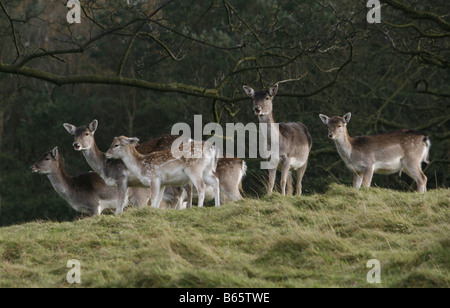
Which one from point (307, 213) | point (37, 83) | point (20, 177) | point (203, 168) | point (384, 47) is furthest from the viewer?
point (37, 83)

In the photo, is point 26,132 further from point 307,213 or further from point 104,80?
point 307,213

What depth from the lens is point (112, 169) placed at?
1242 centimetres

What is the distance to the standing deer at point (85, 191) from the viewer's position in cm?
1355

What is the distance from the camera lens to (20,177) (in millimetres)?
26141

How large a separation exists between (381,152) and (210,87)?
482 inches

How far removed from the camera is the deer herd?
37.7ft

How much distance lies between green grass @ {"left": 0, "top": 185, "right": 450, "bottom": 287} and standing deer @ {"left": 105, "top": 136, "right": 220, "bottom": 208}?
163 cm

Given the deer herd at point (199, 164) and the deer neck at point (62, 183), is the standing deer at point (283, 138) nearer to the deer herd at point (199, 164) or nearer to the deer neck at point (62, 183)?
the deer herd at point (199, 164)

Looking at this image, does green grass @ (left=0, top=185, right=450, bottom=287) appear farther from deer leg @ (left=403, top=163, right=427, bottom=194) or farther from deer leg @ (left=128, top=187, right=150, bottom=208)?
deer leg @ (left=128, top=187, right=150, bottom=208)

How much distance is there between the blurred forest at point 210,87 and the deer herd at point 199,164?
322 centimetres

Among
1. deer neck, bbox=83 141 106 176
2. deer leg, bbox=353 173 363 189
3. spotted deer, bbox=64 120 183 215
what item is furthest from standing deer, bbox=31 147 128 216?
deer leg, bbox=353 173 363 189

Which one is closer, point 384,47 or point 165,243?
point 165,243
